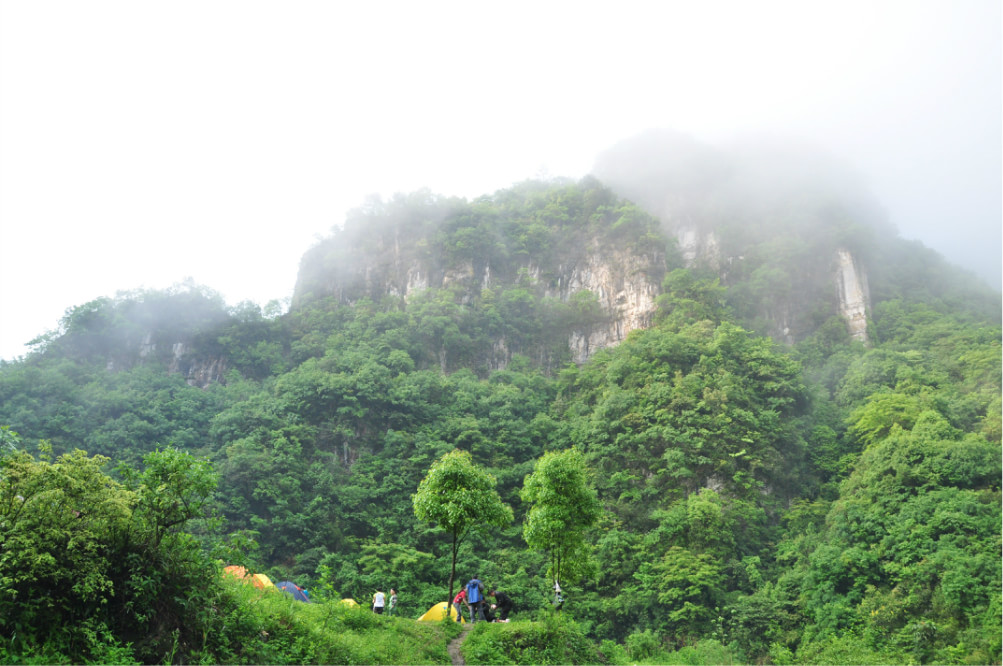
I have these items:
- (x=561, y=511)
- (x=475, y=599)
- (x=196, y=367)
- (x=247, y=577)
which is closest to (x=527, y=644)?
(x=475, y=599)

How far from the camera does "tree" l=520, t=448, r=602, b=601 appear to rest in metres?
15.0

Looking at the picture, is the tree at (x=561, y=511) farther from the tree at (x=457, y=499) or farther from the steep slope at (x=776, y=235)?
the steep slope at (x=776, y=235)

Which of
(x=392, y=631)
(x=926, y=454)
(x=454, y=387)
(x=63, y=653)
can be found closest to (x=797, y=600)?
(x=926, y=454)

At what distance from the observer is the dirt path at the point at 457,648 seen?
11164mm

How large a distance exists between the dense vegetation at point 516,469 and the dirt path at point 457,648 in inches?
14.7

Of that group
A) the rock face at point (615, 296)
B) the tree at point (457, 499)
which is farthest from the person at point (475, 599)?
the rock face at point (615, 296)

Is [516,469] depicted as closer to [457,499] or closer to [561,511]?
[561,511]

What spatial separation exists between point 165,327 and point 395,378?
81.8ft

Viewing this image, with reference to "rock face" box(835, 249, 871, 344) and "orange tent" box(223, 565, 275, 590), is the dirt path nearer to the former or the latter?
"orange tent" box(223, 565, 275, 590)

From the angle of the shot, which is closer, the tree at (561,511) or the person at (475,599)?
the person at (475,599)

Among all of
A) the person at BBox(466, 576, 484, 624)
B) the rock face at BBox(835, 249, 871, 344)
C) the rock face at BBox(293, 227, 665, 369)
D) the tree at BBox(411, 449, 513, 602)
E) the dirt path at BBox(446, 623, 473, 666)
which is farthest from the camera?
the rock face at BBox(293, 227, 665, 369)

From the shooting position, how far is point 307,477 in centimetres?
3055

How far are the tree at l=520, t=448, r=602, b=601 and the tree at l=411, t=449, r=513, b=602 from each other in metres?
0.98

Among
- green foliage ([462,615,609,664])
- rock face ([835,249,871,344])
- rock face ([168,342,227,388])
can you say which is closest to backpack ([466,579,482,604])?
green foliage ([462,615,609,664])
